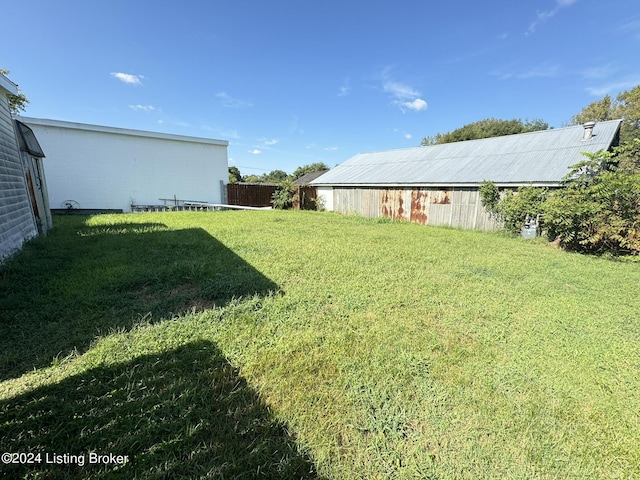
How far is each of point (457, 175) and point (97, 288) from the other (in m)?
12.1

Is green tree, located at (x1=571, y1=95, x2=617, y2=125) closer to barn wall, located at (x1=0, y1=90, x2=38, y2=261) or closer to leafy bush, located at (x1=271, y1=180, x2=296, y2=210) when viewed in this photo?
leafy bush, located at (x1=271, y1=180, x2=296, y2=210)

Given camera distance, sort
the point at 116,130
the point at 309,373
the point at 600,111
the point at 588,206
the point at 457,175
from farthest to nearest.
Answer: the point at 600,111, the point at 116,130, the point at 457,175, the point at 588,206, the point at 309,373

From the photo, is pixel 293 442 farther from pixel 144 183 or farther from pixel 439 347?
pixel 144 183

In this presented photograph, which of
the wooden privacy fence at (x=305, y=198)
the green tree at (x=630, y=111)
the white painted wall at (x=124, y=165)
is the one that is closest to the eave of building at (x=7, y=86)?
the white painted wall at (x=124, y=165)

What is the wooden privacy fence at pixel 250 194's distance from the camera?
16.8 metres

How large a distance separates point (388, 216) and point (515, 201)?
546 centimetres

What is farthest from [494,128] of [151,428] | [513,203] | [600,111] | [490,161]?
[151,428]

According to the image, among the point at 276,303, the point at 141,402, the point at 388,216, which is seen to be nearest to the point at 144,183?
the point at 388,216

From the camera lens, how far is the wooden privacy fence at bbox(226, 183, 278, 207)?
55.0ft

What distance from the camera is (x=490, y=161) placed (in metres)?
11.8

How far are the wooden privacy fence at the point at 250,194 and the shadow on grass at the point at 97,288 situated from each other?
37.2 feet

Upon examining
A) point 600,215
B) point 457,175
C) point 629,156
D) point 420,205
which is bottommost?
point 600,215

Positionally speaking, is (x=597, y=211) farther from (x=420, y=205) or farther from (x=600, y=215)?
(x=420, y=205)

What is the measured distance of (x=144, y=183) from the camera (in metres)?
14.1
